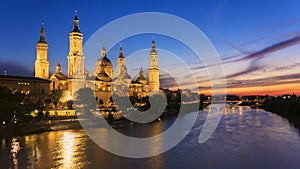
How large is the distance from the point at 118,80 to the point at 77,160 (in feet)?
118

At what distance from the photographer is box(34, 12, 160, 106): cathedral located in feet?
124

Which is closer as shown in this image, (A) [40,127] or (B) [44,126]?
(A) [40,127]

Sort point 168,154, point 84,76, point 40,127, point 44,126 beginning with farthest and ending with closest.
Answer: point 84,76, point 44,126, point 40,127, point 168,154

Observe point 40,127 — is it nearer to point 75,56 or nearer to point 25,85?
point 25,85

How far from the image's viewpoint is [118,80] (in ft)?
156

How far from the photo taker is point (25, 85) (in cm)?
3078

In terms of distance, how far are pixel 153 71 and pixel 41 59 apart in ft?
76.6

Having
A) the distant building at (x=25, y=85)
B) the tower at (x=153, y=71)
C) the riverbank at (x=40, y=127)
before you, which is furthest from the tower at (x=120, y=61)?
the riverbank at (x=40, y=127)

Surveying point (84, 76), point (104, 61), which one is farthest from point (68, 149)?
point (104, 61)

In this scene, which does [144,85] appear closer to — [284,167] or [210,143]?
[210,143]

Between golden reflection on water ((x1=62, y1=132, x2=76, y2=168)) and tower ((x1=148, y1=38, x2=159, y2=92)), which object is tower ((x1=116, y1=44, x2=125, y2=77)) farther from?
golden reflection on water ((x1=62, y1=132, x2=76, y2=168))

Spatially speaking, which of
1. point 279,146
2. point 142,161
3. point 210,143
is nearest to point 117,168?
point 142,161

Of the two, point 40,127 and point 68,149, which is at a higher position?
point 40,127

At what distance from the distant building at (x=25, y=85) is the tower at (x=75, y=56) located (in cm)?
524
